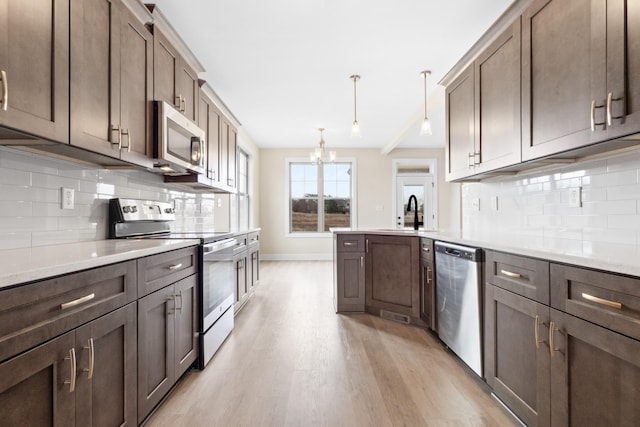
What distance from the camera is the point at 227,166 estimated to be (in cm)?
395

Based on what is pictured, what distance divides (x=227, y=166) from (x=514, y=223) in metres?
2.99

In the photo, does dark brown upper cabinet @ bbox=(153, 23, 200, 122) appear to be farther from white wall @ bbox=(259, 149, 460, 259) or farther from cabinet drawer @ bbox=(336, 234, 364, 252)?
white wall @ bbox=(259, 149, 460, 259)

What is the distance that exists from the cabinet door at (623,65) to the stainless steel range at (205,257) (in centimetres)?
229

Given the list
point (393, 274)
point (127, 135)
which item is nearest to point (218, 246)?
point (127, 135)

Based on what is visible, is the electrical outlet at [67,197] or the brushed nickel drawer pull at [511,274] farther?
the electrical outlet at [67,197]

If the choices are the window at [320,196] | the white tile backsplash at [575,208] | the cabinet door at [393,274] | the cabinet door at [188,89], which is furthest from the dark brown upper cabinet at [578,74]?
the window at [320,196]

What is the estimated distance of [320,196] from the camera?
759 cm

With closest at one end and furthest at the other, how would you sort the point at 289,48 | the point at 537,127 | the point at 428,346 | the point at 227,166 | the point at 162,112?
the point at 537,127 → the point at 162,112 → the point at 428,346 → the point at 289,48 → the point at 227,166

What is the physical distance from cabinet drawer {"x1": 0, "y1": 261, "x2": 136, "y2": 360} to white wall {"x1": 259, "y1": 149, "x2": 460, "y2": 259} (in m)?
6.04

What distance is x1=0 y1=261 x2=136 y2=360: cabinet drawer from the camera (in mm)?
889

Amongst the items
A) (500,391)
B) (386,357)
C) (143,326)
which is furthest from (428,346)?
(143,326)

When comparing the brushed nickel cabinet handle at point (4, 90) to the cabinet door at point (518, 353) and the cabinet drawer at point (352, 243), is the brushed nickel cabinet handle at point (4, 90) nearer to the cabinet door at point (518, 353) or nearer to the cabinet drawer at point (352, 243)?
the cabinet door at point (518, 353)

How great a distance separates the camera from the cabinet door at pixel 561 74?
1487 mm

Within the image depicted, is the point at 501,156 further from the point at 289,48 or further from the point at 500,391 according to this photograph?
the point at 289,48
